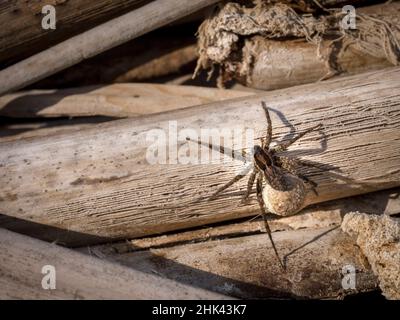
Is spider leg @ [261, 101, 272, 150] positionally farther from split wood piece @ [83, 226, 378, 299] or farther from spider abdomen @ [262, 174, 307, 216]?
split wood piece @ [83, 226, 378, 299]

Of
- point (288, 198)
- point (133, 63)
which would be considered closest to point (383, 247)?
point (288, 198)

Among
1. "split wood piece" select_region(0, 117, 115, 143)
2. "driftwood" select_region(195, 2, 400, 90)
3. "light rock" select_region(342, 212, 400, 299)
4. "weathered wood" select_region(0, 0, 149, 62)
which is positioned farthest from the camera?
"split wood piece" select_region(0, 117, 115, 143)

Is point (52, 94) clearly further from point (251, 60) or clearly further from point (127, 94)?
point (251, 60)

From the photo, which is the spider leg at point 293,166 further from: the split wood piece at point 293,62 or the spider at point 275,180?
the split wood piece at point 293,62

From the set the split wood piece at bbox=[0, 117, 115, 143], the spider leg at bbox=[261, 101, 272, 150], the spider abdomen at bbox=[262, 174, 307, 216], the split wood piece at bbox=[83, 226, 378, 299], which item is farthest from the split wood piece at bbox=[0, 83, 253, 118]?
the split wood piece at bbox=[83, 226, 378, 299]

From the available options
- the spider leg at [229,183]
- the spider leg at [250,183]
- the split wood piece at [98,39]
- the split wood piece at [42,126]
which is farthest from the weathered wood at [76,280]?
the split wood piece at [42,126]

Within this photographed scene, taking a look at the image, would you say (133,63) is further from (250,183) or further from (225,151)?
(250,183)
